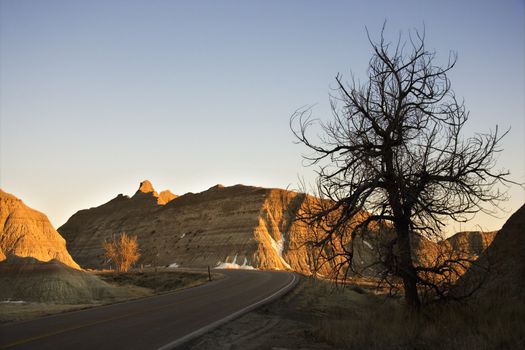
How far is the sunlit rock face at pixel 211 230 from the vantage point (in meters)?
74.2

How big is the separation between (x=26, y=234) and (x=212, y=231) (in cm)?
3176

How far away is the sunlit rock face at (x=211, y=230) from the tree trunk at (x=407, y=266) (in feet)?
164

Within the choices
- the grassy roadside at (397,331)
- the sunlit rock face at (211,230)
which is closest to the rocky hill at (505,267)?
the grassy roadside at (397,331)

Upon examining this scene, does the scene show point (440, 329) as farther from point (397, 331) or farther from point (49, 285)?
point (49, 285)

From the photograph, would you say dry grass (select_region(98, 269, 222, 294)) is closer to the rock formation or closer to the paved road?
the rock formation

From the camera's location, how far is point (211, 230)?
275 ft

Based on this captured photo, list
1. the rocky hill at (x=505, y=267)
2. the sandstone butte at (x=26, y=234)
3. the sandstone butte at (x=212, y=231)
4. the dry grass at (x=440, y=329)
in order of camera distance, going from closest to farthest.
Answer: the dry grass at (x=440, y=329) → the rocky hill at (x=505, y=267) → the sandstone butte at (x=26, y=234) → the sandstone butte at (x=212, y=231)

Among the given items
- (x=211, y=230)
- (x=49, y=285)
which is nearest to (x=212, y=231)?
(x=211, y=230)

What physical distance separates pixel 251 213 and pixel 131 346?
249 feet

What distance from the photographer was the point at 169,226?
312 feet

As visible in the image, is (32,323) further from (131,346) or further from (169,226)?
(169,226)

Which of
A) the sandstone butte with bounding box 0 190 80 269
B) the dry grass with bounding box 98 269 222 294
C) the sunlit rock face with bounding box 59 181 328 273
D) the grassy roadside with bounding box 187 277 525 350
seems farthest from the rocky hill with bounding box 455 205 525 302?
the sandstone butte with bounding box 0 190 80 269

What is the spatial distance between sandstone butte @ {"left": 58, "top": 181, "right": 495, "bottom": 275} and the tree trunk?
156 feet

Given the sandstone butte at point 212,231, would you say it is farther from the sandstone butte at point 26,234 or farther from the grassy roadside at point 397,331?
the grassy roadside at point 397,331
